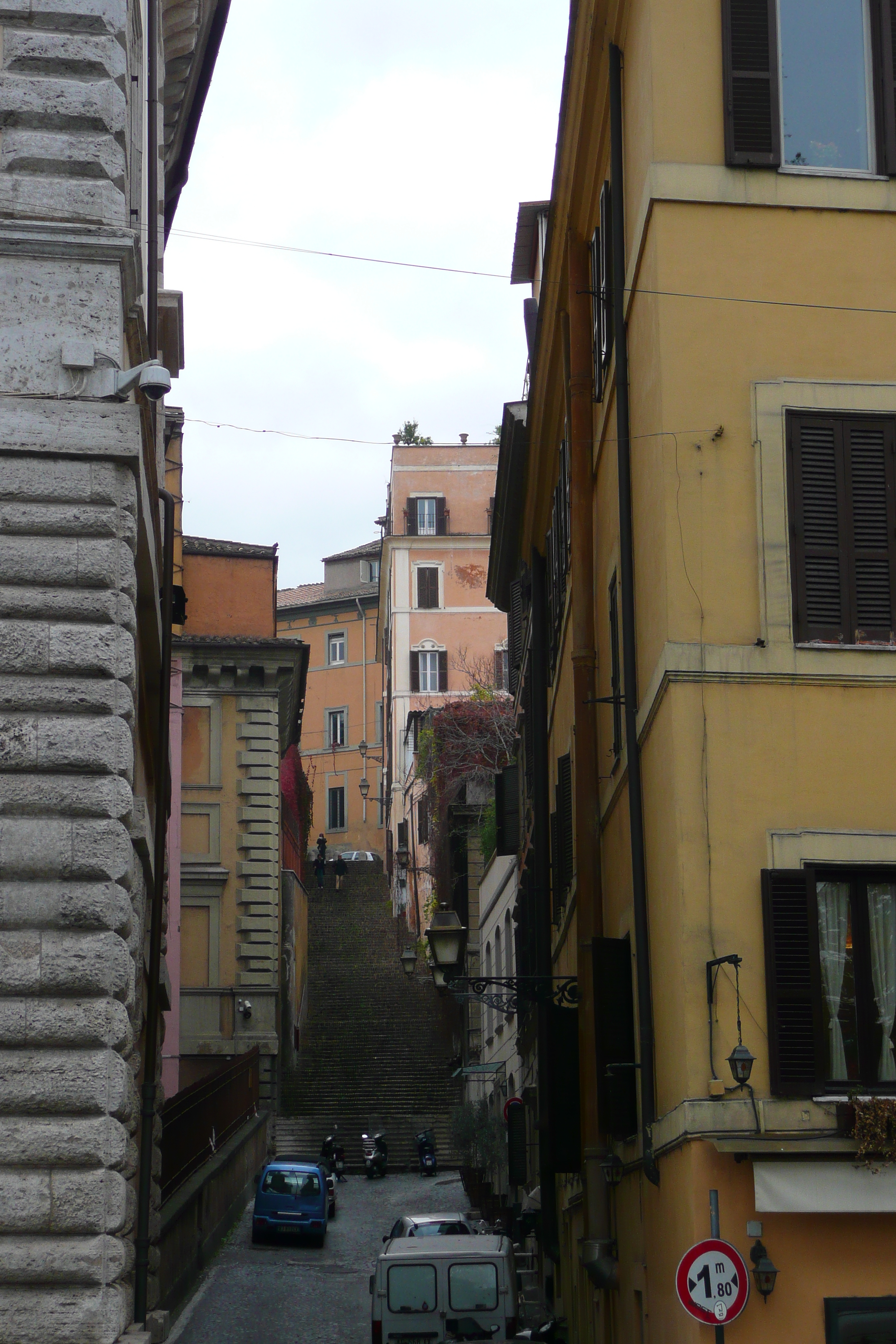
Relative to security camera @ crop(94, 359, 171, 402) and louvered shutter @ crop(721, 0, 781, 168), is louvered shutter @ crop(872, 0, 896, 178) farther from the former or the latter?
security camera @ crop(94, 359, 171, 402)

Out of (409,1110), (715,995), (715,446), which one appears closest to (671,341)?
(715,446)

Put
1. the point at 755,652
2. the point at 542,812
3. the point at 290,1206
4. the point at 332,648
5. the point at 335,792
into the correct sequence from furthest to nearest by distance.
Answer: the point at 332,648, the point at 335,792, the point at 290,1206, the point at 542,812, the point at 755,652

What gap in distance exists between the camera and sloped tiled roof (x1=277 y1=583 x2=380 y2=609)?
85.5 metres

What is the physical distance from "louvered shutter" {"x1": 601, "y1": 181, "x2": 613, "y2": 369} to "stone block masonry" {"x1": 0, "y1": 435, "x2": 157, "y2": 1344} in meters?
4.29

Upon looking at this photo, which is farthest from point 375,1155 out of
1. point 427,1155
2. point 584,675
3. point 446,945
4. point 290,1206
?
point 584,675

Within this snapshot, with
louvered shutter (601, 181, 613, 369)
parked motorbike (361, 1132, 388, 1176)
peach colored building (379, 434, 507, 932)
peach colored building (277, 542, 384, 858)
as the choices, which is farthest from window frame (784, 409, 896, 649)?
peach colored building (277, 542, 384, 858)

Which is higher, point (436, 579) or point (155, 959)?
point (436, 579)

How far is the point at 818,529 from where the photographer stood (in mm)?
11219

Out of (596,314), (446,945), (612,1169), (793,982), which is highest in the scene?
(596,314)

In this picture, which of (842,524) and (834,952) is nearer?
(834,952)

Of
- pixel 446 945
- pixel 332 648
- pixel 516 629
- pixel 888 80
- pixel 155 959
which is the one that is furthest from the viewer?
pixel 332 648

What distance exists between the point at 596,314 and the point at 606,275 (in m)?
1.27

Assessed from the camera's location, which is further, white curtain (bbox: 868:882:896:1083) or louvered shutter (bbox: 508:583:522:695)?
louvered shutter (bbox: 508:583:522:695)

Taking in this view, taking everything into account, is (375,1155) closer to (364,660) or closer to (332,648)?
(364,660)
